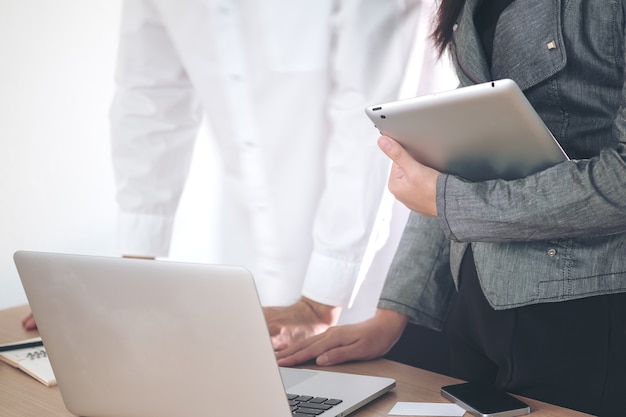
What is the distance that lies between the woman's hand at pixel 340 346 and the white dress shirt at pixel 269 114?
1.54ft

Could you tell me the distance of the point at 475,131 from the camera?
982 millimetres

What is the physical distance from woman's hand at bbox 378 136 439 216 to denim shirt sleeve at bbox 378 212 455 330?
0.24m

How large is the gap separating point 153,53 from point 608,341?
4.36 ft

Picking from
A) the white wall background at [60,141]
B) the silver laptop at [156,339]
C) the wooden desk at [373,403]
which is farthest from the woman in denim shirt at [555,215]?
the white wall background at [60,141]

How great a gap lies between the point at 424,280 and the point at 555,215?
374 mm

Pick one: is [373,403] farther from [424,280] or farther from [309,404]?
[424,280]

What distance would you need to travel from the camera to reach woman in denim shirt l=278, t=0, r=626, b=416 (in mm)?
994

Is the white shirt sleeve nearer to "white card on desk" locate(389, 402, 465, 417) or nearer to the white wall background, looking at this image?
the white wall background

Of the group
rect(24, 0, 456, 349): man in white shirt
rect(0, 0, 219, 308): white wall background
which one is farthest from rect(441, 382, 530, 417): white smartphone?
rect(0, 0, 219, 308): white wall background

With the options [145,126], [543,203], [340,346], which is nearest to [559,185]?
[543,203]

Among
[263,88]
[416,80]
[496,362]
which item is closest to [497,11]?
[496,362]

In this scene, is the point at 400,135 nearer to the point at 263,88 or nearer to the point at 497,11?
the point at 497,11

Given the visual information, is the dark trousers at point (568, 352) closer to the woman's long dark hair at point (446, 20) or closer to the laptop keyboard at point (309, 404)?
the laptop keyboard at point (309, 404)

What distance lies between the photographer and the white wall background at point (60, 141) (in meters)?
2.15
